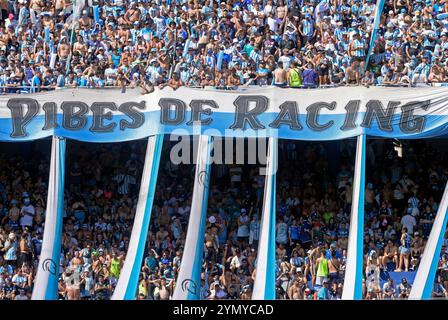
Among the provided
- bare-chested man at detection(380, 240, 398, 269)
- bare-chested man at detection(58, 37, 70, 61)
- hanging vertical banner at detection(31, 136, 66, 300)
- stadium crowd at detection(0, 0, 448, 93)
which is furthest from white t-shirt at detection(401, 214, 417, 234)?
bare-chested man at detection(58, 37, 70, 61)

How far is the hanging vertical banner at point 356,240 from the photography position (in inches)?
992

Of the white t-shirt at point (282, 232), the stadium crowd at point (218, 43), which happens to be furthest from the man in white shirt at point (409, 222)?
the stadium crowd at point (218, 43)

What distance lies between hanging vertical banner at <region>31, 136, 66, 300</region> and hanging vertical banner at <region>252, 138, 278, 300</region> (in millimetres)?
3961

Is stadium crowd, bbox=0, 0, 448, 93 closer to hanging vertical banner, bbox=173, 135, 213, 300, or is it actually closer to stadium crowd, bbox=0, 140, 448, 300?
hanging vertical banner, bbox=173, 135, 213, 300

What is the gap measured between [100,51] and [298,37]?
440cm

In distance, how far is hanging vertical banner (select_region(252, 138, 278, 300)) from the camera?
25.2 metres

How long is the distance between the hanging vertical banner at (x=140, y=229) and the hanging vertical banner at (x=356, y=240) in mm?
3991

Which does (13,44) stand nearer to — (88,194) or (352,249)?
(88,194)

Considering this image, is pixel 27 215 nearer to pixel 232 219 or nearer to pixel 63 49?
pixel 63 49

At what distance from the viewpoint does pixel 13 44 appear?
2947 centimetres

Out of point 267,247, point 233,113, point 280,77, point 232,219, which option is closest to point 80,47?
point 233,113

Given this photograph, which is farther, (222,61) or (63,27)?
(63,27)
